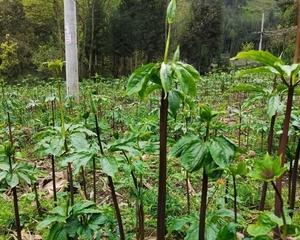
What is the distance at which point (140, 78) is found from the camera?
1.85 metres

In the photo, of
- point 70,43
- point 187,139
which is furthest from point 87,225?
point 70,43

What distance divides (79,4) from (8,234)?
2708 cm

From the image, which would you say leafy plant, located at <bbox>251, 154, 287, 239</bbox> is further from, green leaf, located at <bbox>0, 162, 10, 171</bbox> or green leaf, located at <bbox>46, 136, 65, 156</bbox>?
green leaf, located at <bbox>0, 162, 10, 171</bbox>

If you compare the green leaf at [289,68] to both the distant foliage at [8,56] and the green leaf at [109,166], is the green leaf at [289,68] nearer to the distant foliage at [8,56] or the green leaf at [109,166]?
the green leaf at [109,166]

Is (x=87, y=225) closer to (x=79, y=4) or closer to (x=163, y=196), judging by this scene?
(x=163, y=196)

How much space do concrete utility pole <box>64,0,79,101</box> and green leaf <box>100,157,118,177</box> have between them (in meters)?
8.52

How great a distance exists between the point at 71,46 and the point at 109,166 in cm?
907

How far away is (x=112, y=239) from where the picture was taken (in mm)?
2752

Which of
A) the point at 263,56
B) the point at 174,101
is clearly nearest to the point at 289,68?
the point at 263,56

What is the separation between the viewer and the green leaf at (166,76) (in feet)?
5.59

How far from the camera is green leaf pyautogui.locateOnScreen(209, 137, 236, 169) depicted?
1.84 metres

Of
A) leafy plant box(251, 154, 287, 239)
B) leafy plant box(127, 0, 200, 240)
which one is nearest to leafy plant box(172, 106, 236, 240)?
leafy plant box(127, 0, 200, 240)

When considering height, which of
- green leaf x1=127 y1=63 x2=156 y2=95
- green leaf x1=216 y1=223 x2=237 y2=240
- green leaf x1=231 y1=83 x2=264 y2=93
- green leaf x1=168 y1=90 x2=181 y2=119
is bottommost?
green leaf x1=216 y1=223 x2=237 y2=240

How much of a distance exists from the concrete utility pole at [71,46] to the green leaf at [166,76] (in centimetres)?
886
